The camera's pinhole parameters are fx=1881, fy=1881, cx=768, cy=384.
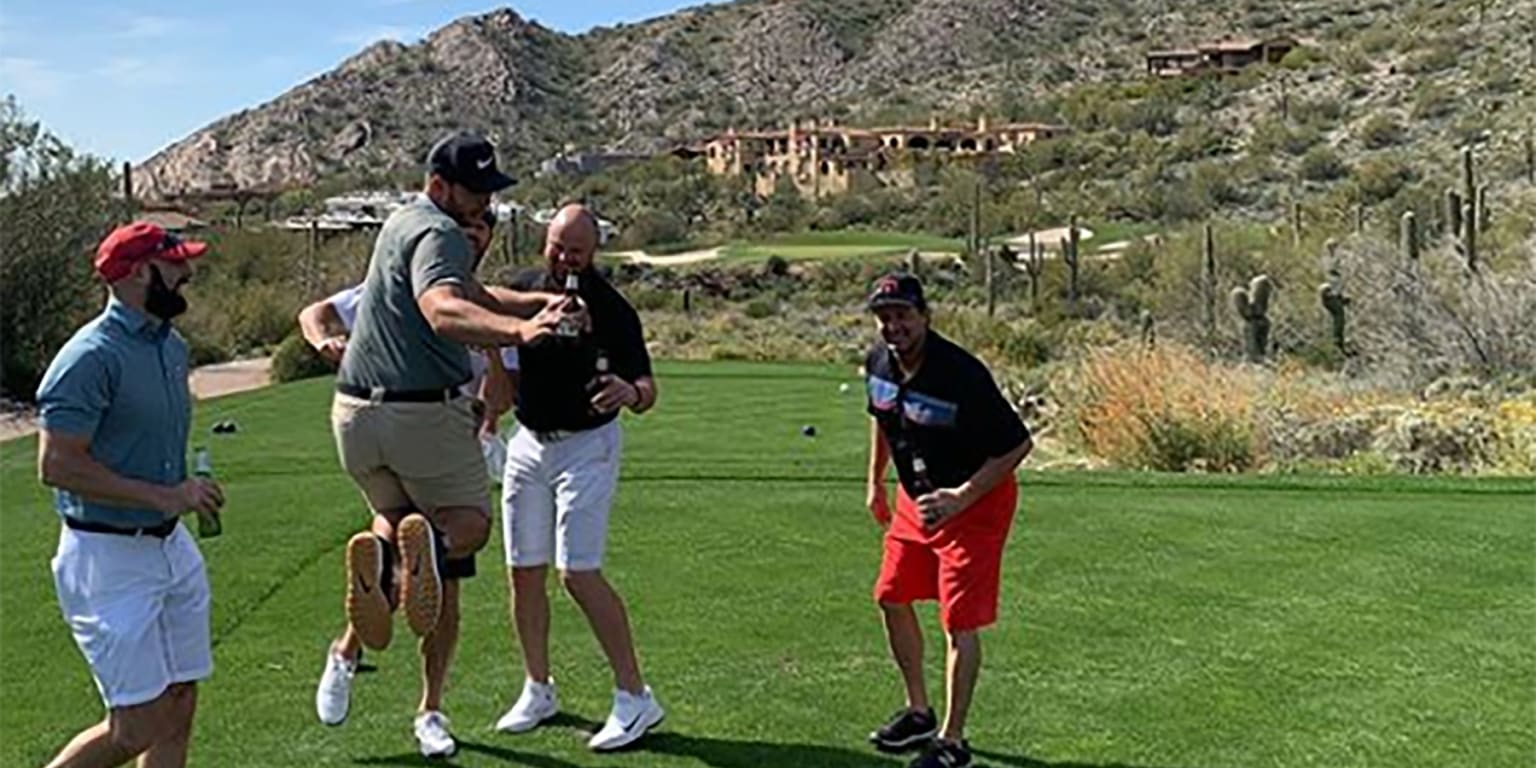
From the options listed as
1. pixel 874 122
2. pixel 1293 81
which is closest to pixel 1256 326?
pixel 1293 81

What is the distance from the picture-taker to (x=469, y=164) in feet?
19.4

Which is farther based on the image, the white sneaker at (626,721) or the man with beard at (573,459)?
the man with beard at (573,459)

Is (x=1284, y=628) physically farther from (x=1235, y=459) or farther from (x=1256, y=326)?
(x=1256, y=326)

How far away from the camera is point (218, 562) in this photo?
32.4 feet

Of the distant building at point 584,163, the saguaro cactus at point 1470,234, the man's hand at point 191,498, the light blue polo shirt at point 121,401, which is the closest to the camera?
the light blue polo shirt at point 121,401

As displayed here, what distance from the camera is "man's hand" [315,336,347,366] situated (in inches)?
253

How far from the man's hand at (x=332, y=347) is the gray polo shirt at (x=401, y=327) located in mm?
448

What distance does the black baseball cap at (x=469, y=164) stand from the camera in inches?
233

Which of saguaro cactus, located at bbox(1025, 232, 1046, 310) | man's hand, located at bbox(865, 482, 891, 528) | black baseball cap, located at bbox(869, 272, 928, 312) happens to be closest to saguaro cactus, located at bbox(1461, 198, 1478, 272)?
saguaro cactus, located at bbox(1025, 232, 1046, 310)

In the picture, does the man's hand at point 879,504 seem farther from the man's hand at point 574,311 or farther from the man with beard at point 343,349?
the man's hand at point 574,311

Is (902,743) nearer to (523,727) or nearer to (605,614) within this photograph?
(605,614)

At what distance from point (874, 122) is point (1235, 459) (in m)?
72.2

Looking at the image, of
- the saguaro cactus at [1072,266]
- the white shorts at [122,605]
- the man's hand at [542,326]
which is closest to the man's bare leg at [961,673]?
the man's hand at [542,326]

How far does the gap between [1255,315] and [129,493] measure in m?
21.5
